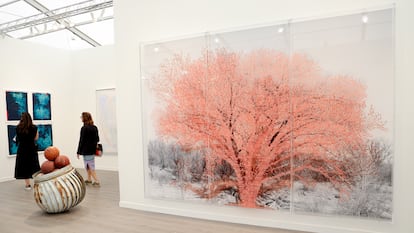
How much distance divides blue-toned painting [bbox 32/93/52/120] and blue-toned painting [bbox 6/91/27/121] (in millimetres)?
253

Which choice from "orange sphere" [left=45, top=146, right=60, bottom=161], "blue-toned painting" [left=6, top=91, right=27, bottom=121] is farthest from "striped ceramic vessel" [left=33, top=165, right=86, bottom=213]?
"blue-toned painting" [left=6, top=91, right=27, bottom=121]

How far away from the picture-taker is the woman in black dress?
5.43 m

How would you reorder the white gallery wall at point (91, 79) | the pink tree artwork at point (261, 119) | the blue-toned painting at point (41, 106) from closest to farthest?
the pink tree artwork at point (261, 119) < the blue-toned painting at point (41, 106) < the white gallery wall at point (91, 79)

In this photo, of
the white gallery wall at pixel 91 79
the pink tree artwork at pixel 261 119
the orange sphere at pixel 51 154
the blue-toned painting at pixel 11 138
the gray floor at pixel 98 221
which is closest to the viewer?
the pink tree artwork at pixel 261 119

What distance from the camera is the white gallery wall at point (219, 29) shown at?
278 cm

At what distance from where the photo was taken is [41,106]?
720 cm

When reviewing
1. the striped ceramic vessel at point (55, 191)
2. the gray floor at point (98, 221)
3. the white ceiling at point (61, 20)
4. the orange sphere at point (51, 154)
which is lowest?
the gray floor at point (98, 221)

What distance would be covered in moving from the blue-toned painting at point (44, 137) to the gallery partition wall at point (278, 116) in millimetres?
4705

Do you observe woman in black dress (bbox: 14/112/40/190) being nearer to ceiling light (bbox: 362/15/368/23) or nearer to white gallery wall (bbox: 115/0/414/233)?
white gallery wall (bbox: 115/0/414/233)

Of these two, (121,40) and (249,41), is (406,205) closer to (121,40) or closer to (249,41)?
(249,41)

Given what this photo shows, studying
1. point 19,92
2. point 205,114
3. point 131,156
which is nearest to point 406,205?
point 205,114

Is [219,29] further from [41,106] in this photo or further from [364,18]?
[41,106]

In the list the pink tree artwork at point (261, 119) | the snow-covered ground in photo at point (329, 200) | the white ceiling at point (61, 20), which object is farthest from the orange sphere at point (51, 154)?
the white ceiling at point (61, 20)

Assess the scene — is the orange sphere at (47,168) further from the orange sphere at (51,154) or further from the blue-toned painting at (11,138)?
the blue-toned painting at (11,138)
